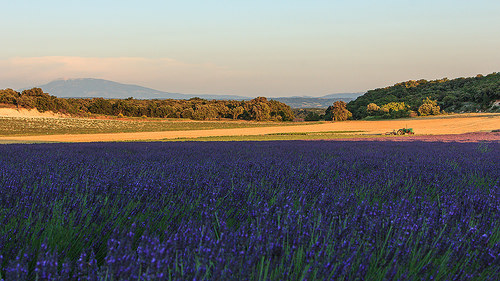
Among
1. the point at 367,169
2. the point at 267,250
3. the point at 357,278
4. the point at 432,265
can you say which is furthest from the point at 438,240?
the point at 367,169

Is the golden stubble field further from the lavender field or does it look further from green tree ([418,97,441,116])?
the lavender field

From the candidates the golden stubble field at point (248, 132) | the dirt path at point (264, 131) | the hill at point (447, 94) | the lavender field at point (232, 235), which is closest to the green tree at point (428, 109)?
the hill at point (447, 94)

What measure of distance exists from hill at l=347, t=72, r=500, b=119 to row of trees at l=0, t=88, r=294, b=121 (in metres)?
15.4

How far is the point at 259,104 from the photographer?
214ft

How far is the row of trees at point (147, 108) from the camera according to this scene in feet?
181

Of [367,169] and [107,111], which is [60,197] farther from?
[107,111]

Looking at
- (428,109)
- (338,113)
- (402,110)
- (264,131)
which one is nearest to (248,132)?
(264,131)

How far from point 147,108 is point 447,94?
5087cm

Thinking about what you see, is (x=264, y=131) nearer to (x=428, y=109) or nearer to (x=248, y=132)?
(x=248, y=132)

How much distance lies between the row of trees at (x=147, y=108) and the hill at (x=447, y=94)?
15.4m

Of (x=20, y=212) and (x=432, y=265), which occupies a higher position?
(x=20, y=212)

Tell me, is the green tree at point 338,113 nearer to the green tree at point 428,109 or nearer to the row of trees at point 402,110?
the row of trees at point 402,110

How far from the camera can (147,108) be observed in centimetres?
6288

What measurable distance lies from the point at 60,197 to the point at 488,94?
64.2m
